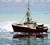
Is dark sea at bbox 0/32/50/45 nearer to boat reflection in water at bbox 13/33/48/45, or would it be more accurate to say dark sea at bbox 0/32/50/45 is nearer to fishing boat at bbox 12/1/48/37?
boat reflection in water at bbox 13/33/48/45

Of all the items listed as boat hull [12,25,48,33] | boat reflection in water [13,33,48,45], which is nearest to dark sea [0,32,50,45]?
boat reflection in water [13,33,48,45]

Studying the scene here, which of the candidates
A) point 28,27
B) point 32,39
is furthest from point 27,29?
point 32,39

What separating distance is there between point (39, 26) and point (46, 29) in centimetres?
13

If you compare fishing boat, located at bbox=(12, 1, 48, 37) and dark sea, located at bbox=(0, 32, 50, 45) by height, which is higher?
fishing boat, located at bbox=(12, 1, 48, 37)

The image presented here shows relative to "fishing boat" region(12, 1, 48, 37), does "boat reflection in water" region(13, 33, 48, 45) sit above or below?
below

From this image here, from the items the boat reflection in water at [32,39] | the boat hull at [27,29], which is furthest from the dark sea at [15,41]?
the boat hull at [27,29]

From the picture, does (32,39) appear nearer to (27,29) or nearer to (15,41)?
(27,29)

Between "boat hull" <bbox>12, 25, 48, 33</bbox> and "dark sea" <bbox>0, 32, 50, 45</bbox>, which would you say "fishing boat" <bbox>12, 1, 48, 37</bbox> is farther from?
"dark sea" <bbox>0, 32, 50, 45</bbox>

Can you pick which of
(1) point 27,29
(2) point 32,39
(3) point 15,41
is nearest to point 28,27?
(1) point 27,29

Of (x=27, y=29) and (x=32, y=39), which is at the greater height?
(x=27, y=29)

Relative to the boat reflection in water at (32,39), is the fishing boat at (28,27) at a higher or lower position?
higher

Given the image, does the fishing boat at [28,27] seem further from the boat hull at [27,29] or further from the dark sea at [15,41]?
the dark sea at [15,41]

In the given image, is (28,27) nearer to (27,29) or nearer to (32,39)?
(27,29)

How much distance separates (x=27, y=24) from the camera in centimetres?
337
